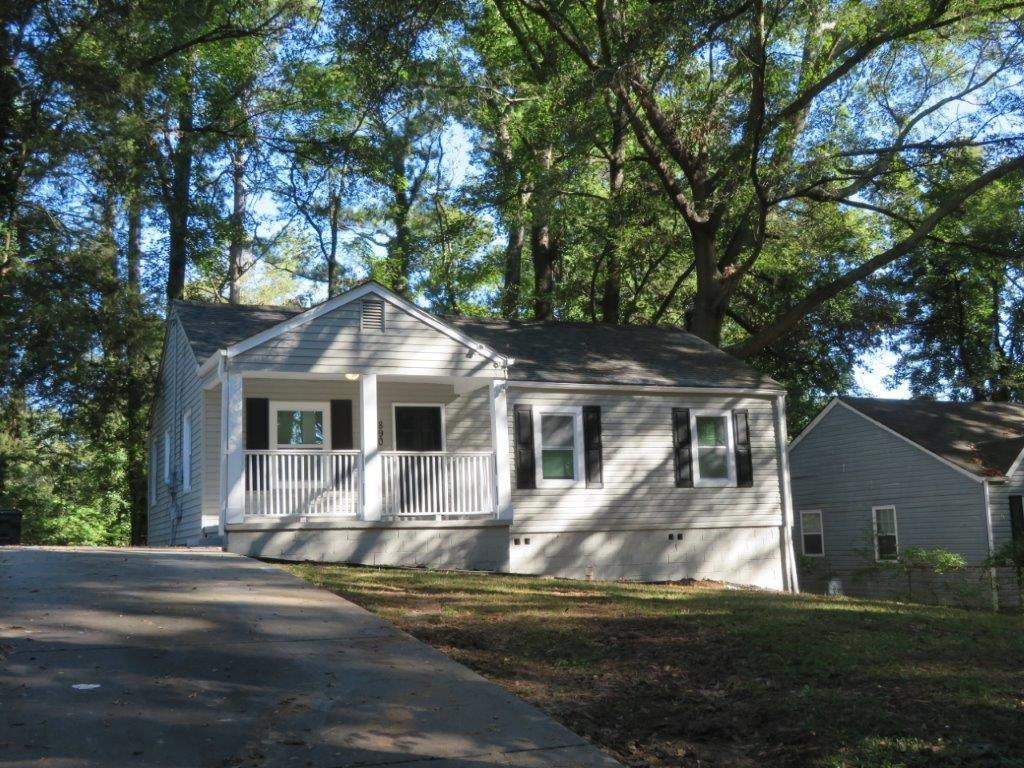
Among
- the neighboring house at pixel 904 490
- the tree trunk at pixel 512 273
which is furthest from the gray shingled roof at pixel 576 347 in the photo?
the tree trunk at pixel 512 273

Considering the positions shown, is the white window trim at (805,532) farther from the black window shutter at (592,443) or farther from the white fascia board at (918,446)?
the black window shutter at (592,443)

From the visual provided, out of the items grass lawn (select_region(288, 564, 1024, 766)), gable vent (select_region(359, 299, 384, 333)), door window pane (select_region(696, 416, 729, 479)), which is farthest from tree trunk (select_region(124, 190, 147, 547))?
grass lawn (select_region(288, 564, 1024, 766))

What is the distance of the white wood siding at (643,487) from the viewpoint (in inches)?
696

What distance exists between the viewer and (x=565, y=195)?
26.0 meters

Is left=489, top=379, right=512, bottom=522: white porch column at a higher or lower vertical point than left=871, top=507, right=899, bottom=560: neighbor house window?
higher

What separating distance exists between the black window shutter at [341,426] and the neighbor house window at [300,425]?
146 mm

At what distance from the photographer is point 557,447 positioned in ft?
59.0

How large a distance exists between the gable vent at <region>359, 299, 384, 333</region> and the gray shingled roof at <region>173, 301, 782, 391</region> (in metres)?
1.99

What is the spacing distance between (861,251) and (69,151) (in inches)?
860

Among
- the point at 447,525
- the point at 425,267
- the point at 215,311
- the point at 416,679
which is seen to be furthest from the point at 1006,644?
the point at 425,267

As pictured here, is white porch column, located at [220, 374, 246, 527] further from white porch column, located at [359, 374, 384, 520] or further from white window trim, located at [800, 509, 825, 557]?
white window trim, located at [800, 509, 825, 557]

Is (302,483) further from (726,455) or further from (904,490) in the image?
(904,490)

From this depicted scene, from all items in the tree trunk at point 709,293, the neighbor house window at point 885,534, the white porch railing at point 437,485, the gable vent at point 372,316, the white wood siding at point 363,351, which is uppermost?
the tree trunk at point 709,293

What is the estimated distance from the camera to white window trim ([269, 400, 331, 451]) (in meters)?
16.8
